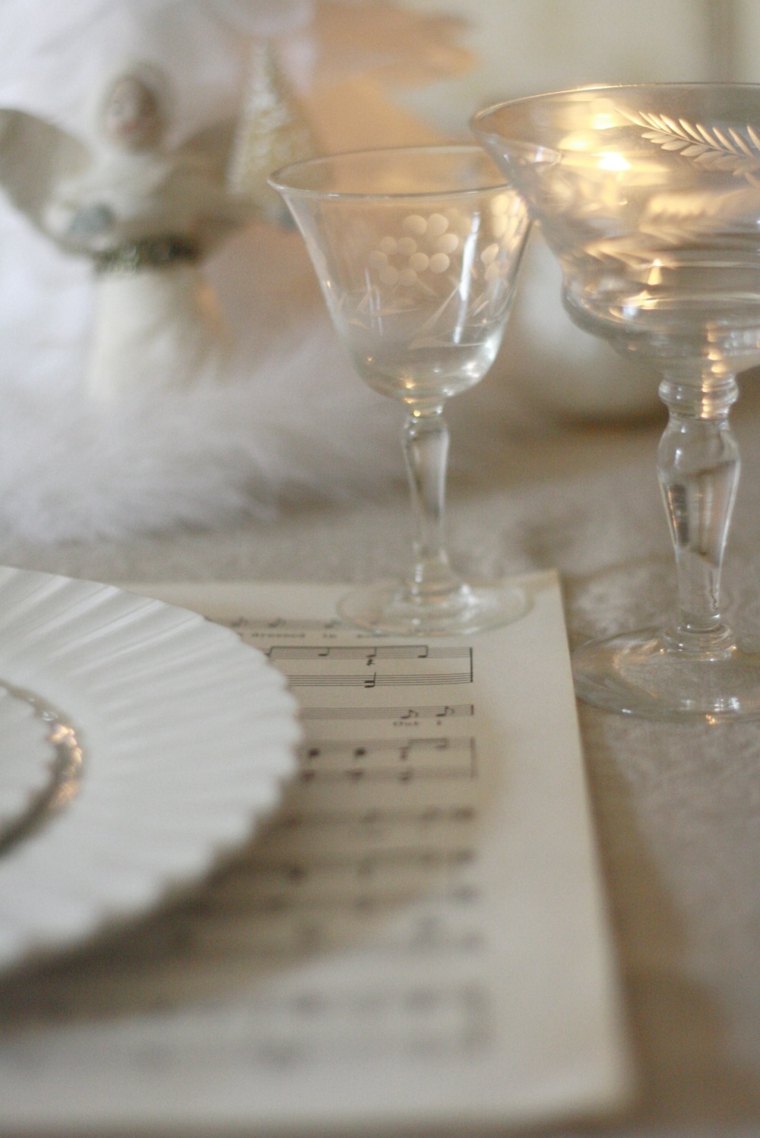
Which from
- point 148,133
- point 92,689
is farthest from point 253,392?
point 92,689

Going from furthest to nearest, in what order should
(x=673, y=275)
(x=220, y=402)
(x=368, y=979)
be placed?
(x=220, y=402) < (x=673, y=275) < (x=368, y=979)

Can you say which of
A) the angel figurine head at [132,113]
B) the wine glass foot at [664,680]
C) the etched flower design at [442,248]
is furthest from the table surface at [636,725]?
the angel figurine head at [132,113]

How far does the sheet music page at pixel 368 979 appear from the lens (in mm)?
241

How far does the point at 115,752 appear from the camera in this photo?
0.36 metres

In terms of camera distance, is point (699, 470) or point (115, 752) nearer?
point (115, 752)

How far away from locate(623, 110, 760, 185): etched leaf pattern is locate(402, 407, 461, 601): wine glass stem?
15cm

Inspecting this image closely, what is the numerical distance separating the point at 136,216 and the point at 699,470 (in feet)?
1.54

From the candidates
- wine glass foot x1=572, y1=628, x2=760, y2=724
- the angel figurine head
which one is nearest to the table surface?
wine glass foot x1=572, y1=628, x2=760, y2=724

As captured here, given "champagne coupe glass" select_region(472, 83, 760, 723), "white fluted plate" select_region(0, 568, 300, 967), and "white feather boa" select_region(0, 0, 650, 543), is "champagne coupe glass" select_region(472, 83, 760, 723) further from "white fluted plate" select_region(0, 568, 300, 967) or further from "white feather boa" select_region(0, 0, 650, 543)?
"white feather boa" select_region(0, 0, 650, 543)

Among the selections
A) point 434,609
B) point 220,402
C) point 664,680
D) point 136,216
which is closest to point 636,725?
point 664,680

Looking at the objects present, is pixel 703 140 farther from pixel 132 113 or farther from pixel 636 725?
pixel 132 113

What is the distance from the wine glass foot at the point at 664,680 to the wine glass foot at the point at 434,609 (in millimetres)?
44

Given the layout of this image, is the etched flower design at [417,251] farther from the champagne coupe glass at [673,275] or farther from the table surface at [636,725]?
the table surface at [636,725]

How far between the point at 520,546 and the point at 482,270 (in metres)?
0.19
